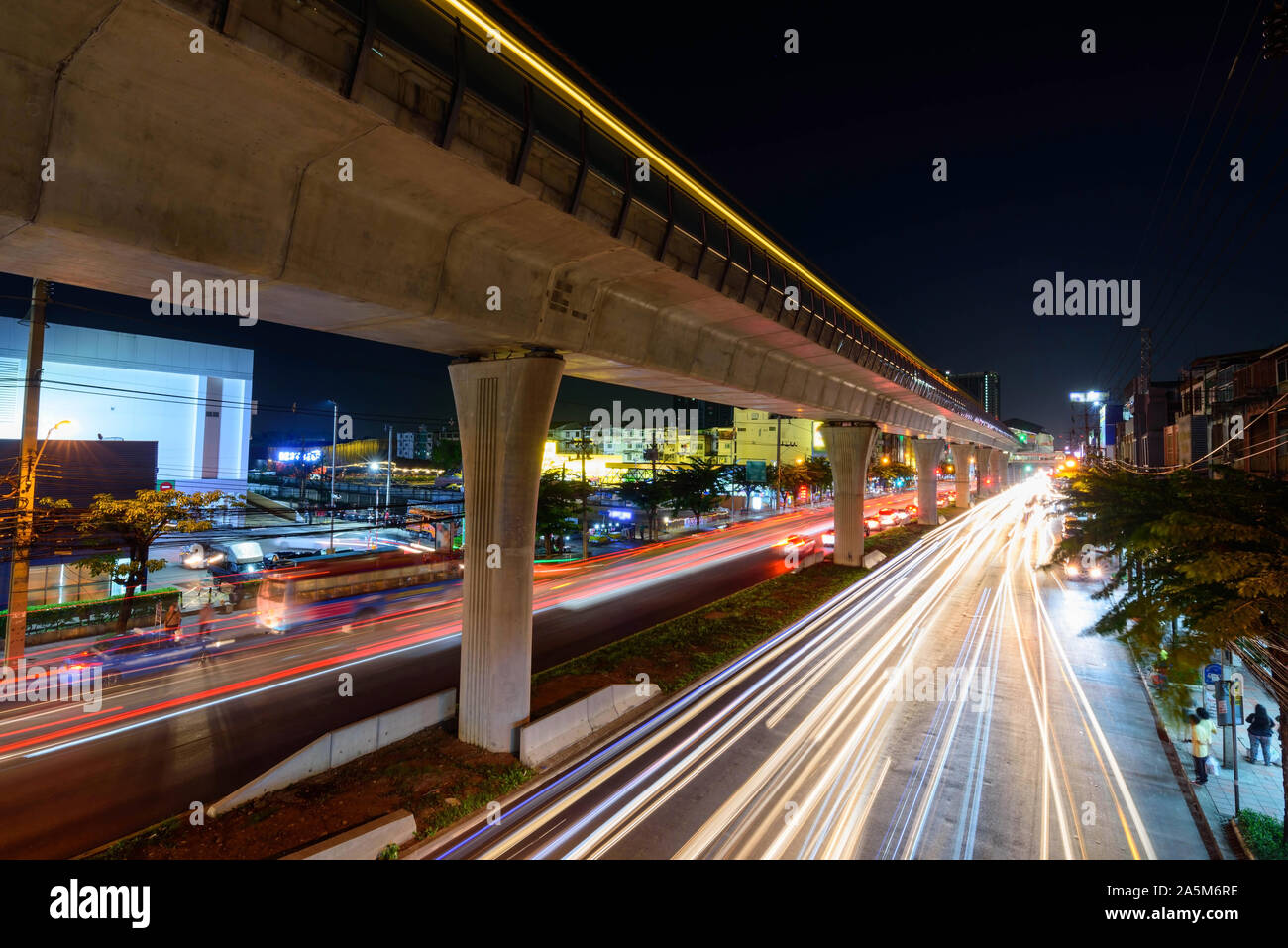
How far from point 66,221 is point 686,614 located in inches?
736

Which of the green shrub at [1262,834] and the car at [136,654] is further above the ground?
the green shrub at [1262,834]

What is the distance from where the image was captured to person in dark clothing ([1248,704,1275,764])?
1023 centimetres

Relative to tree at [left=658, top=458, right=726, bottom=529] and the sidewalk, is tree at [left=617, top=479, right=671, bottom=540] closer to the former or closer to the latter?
tree at [left=658, top=458, right=726, bottom=529]

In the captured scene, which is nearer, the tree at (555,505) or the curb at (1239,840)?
the curb at (1239,840)

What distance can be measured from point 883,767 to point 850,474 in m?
22.2

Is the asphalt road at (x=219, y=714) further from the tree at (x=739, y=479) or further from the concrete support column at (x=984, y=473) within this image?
the concrete support column at (x=984, y=473)

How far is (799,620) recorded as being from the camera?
787 inches

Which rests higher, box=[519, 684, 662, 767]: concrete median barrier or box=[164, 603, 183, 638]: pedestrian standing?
box=[519, 684, 662, 767]: concrete median barrier

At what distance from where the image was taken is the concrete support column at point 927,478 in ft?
162

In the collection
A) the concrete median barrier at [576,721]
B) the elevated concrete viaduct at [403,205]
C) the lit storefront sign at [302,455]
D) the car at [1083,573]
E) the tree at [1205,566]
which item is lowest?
the concrete median barrier at [576,721]

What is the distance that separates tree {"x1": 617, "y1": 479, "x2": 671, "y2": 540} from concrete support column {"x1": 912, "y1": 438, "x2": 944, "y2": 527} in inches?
928

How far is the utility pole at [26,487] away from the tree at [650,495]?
1313 inches

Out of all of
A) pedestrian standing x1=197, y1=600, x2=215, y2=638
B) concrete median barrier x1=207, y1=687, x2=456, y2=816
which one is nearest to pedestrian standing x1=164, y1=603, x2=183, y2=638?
pedestrian standing x1=197, y1=600, x2=215, y2=638

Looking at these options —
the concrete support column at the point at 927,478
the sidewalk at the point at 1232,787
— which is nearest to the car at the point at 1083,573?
the sidewalk at the point at 1232,787
